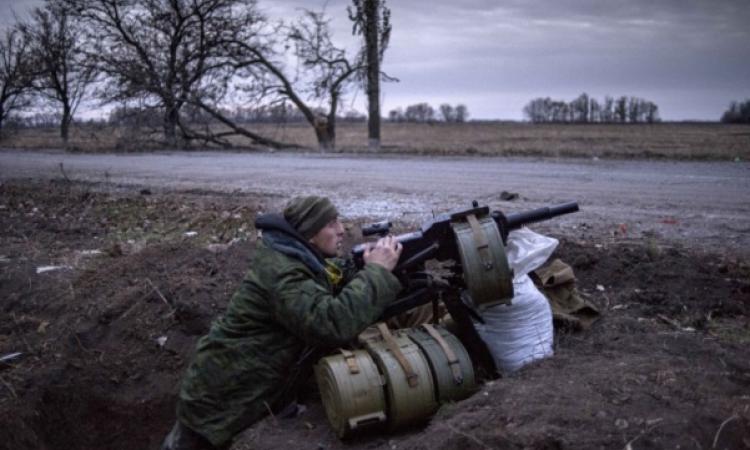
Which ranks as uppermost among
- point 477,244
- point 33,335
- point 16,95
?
point 16,95

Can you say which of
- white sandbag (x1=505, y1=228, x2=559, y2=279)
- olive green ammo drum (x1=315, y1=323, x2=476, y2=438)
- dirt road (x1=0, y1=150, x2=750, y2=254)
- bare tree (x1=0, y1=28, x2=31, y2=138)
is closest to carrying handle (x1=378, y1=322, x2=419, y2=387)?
olive green ammo drum (x1=315, y1=323, x2=476, y2=438)

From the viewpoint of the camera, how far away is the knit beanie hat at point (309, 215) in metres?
4.05

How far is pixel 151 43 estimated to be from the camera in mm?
21828

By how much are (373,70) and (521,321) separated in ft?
55.8

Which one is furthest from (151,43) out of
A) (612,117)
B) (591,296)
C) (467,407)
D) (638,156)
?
(612,117)

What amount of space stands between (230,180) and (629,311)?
875cm

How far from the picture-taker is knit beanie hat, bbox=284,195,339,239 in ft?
13.3

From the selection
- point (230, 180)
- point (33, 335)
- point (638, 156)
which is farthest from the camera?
point (638, 156)

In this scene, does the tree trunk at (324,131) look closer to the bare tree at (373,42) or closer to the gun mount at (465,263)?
the bare tree at (373,42)

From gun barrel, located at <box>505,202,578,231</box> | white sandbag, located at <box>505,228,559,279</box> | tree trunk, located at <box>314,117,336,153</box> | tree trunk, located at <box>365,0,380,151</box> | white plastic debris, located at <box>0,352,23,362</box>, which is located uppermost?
tree trunk, located at <box>365,0,380,151</box>

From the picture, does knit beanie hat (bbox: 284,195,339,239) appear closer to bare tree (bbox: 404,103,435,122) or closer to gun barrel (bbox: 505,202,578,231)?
gun barrel (bbox: 505,202,578,231)

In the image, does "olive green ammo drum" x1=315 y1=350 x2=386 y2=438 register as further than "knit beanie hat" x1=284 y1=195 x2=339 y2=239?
No

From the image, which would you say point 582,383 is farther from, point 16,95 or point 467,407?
point 16,95

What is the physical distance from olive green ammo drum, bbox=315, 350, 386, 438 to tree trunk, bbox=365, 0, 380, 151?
16233mm
